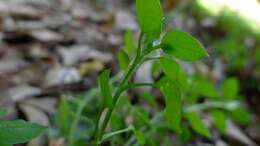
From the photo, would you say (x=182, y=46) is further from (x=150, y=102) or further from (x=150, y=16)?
(x=150, y=102)

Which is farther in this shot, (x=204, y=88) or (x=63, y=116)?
(x=204, y=88)

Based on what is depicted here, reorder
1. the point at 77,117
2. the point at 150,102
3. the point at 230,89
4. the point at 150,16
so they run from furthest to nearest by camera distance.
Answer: the point at 230,89 → the point at 150,102 → the point at 77,117 → the point at 150,16

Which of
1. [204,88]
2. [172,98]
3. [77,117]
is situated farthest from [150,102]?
[172,98]

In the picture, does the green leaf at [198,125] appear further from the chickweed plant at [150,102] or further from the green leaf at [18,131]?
the green leaf at [18,131]

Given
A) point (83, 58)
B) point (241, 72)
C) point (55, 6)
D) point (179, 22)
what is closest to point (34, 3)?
point (55, 6)

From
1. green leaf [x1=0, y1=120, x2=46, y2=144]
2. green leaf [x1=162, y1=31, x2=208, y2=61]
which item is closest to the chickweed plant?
green leaf [x1=162, y1=31, x2=208, y2=61]
